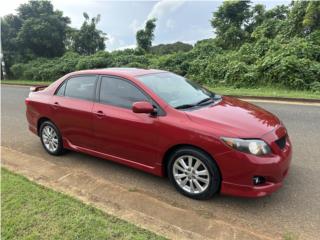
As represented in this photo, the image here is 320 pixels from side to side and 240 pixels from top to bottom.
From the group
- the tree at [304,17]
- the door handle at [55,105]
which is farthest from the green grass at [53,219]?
the tree at [304,17]

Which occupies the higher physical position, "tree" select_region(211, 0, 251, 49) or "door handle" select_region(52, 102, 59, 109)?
"tree" select_region(211, 0, 251, 49)

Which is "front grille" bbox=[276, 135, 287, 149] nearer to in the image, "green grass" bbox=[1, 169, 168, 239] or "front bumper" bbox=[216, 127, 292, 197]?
"front bumper" bbox=[216, 127, 292, 197]

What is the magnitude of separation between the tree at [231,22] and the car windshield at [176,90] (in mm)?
18637

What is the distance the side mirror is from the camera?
12.7ft

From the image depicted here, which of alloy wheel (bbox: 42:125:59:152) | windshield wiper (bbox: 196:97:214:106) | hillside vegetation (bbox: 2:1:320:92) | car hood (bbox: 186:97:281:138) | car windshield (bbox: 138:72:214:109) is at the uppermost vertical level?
hillside vegetation (bbox: 2:1:320:92)

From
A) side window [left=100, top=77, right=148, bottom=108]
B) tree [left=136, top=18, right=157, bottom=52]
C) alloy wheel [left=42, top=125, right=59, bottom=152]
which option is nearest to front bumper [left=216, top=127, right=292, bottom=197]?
side window [left=100, top=77, right=148, bottom=108]

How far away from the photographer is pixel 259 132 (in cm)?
353

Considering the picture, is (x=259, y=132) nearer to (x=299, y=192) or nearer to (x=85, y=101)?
(x=299, y=192)

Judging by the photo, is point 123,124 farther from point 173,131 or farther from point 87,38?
point 87,38

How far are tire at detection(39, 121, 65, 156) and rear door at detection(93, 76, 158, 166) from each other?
3.46ft

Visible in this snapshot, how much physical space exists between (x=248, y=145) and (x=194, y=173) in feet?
2.40

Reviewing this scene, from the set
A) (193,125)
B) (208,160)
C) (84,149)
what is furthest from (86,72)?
(208,160)

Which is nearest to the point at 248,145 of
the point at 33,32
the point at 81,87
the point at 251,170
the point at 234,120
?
the point at 251,170

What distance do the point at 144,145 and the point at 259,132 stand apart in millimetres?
1423
